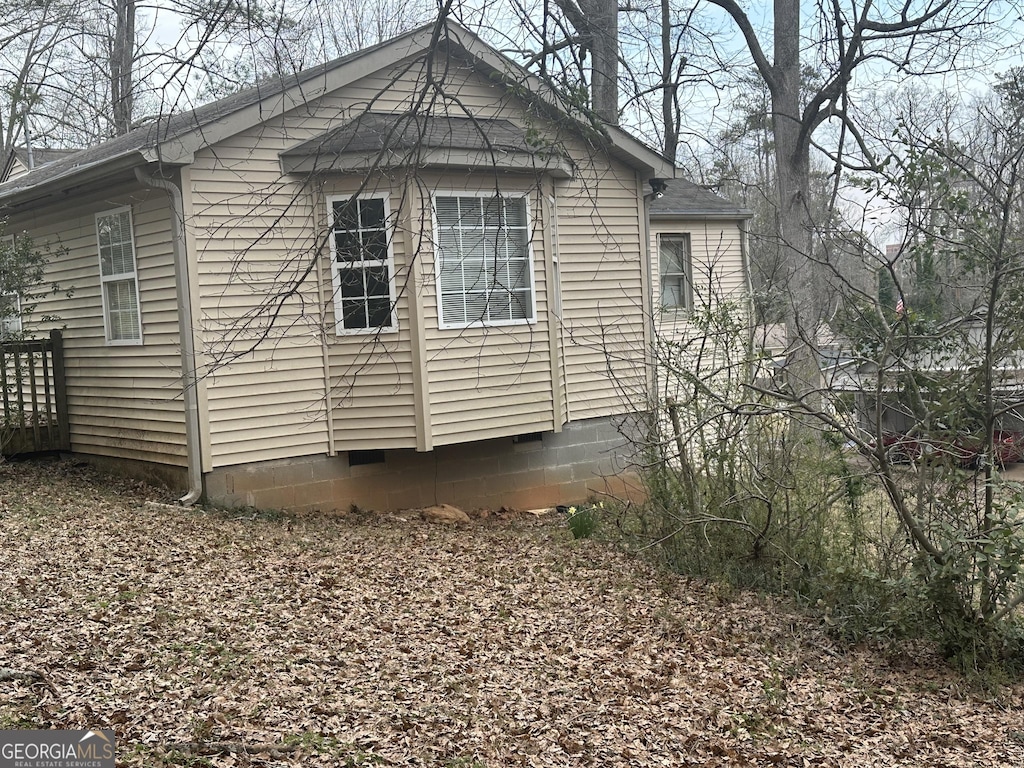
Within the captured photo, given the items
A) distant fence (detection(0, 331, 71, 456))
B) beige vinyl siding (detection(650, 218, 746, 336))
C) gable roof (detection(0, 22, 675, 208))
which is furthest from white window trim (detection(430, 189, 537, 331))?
distant fence (detection(0, 331, 71, 456))

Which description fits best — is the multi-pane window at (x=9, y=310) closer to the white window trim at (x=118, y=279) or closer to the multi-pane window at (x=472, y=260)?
the white window trim at (x=118, y=279)

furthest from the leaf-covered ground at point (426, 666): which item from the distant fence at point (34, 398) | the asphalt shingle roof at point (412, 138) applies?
the asphalt shingle roof at point (412, 138)

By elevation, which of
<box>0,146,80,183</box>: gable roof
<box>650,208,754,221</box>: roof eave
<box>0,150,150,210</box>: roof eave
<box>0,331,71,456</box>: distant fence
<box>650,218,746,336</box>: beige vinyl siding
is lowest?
<box>0,331,71,456</box>: distant fence

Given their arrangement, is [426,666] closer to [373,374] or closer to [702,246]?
[373,374]

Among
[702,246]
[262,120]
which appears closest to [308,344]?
[262,120]

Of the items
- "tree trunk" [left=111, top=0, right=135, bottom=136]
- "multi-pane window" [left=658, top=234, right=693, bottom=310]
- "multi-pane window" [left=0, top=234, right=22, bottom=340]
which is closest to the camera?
"tree trunk" [left=111, top=0, right=135, bottom=136]

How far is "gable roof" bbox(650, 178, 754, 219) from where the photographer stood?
1619 cm

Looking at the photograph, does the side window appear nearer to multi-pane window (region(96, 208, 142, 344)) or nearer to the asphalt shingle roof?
multi-pane window (region(96, 208, 142, 344))

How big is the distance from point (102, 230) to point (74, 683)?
7614 millimetres

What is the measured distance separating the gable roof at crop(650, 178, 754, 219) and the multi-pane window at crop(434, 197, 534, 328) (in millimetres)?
5066

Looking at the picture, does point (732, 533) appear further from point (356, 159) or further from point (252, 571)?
point (356, 159)

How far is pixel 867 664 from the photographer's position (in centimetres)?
694

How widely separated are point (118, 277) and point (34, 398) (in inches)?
85.6

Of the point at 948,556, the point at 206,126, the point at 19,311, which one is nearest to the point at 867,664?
the point at 948,556
